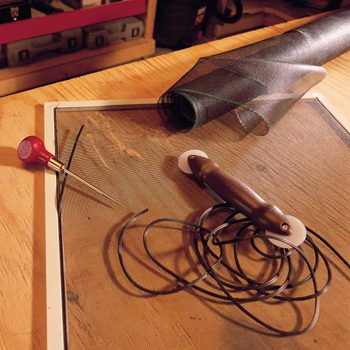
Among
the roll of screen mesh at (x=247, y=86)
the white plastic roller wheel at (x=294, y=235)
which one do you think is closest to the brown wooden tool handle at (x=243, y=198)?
the white plastic roller wheel at (x=294, y=235)

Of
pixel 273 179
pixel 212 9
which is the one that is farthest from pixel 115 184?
pixel 212 9

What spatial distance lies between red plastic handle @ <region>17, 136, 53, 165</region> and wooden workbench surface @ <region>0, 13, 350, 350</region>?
0.06ft

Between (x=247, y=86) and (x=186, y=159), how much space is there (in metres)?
0.18

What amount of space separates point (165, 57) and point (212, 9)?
1.18m

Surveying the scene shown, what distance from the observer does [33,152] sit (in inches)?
20.7

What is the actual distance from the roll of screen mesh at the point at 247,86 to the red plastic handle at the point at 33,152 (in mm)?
228

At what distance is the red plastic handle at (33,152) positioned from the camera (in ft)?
1.72

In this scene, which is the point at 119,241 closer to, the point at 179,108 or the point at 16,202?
the point at 16,202

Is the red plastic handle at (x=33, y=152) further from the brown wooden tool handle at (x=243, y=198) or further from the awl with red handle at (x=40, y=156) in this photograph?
the brown wooden tool handle at (x=243, y=198)

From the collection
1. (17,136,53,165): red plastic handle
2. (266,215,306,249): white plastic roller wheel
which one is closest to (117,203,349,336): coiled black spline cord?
(266,215,306,249): white plastic roller wheel

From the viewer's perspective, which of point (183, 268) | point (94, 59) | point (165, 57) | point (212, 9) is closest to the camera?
point (183, 268)

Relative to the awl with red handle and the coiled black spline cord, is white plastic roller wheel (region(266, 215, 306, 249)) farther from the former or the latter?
the awl with red handle

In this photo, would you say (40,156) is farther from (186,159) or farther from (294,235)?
(294,235)

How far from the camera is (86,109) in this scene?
2.15 ft
